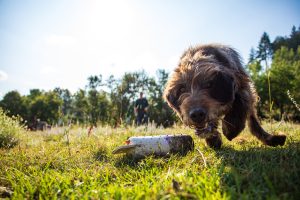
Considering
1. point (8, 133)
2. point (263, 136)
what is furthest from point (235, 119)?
point (8, 133)

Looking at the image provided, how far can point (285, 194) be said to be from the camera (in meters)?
1.80

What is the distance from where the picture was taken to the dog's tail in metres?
4.13

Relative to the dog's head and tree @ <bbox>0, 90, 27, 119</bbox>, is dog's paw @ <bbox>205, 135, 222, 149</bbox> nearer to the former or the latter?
the dog's head

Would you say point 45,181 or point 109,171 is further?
point 109,171

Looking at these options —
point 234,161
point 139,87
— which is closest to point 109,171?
point 234,161

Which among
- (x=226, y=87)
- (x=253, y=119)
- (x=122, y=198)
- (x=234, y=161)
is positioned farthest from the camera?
(x=253, y=119)

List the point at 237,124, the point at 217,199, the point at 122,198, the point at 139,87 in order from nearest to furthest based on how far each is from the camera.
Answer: the point at 217,199
the point at 122,198
the point at 237,124
the point at 139,87

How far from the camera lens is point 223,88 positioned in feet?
13.1

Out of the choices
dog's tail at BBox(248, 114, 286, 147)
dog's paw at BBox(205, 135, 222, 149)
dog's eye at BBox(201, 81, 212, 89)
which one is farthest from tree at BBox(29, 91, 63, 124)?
dog's eye at BBox(201, 81, 212, 89)

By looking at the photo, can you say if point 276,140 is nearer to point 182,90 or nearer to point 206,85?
point 206,85

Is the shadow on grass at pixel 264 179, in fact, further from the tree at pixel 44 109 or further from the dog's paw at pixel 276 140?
the tree at pixel 44 109

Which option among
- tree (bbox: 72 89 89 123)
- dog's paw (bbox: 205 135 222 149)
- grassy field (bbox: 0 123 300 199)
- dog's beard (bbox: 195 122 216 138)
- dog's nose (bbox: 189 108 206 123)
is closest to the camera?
grassy field (bbox: 0 123 300 199)

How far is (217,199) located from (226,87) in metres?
2.23

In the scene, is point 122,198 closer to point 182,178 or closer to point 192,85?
point 182,178
